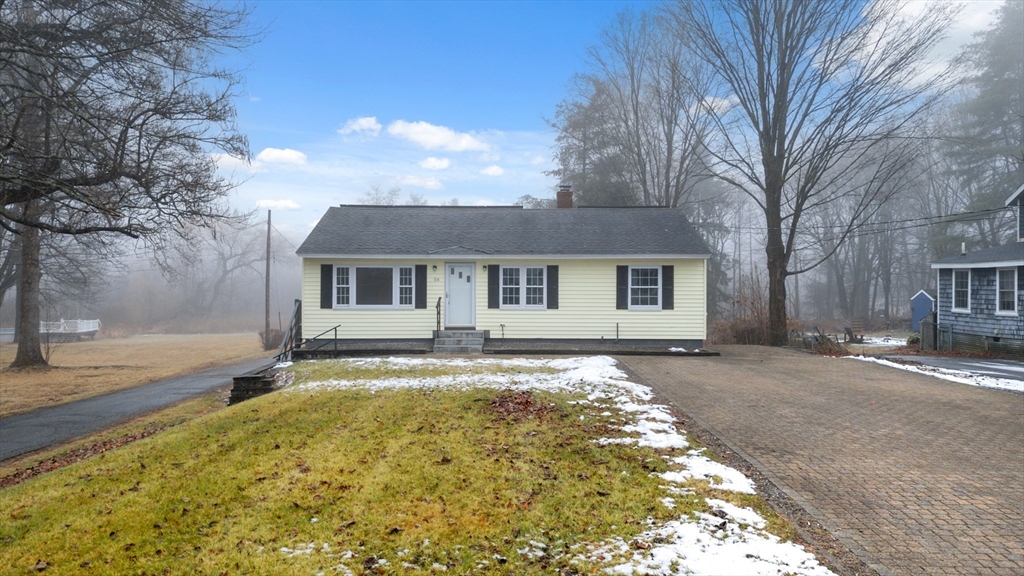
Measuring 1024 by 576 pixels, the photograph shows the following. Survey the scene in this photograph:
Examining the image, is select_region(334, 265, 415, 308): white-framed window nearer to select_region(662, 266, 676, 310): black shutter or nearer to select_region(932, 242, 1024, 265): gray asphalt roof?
select_region(662, 266, 676, 310): black shutter

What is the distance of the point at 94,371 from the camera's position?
1948 cm

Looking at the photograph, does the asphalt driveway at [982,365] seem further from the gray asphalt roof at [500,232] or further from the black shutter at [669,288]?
the gray asphalt roof at [500,232]

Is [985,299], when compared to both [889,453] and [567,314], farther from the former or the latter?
[889,453]

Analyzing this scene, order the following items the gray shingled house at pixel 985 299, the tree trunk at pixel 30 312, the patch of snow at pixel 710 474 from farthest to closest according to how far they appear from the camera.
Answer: the tree trunk at pixel 30 312 < the gray shingled house at pixel 985 299 < the patch of snow at pixel 710 474

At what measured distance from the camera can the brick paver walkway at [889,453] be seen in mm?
4410

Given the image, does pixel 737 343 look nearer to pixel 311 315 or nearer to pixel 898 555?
pixel 311 315

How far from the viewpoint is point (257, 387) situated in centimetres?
1198

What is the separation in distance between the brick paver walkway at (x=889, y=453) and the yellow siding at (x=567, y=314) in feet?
15.7

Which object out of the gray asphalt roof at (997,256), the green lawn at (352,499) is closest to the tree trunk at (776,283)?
the gray asphalt roof at (997,256)

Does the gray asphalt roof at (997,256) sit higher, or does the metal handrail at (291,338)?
the gray asphalt roof at (997,256)

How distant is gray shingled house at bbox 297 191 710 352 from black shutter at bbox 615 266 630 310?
3 cm

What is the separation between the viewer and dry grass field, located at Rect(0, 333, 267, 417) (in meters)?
14.5

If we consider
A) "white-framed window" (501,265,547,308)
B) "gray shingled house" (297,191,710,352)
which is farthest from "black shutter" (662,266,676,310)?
"white-framed window" (501,265,547,308)

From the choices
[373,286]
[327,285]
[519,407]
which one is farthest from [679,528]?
[327,285]
